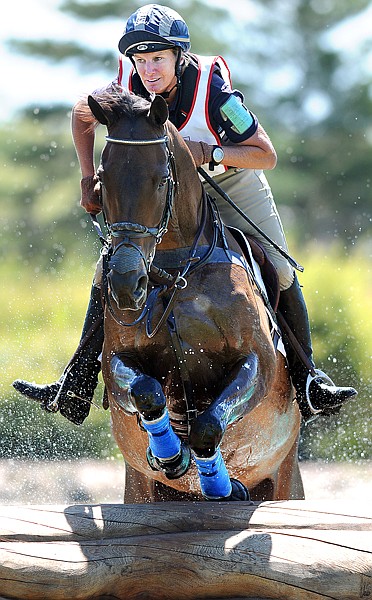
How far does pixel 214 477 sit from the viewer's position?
172 inches

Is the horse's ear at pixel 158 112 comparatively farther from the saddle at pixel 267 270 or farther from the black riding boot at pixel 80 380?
the black riding boot at pixel 80 380

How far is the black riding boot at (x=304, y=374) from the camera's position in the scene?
17.4 ft

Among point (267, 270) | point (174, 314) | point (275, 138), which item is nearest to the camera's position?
point (174, 314)

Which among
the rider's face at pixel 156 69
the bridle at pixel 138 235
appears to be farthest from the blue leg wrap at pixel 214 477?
the rider's face at pixel 156 69

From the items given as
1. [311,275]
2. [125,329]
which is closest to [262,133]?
[125,329]

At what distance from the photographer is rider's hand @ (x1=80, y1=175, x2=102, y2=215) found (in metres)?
4.32

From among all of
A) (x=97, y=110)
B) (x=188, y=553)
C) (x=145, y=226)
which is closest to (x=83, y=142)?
(x=97, y=110)

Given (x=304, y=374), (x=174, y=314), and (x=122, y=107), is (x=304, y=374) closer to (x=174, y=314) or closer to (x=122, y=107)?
(x=174, y=314)

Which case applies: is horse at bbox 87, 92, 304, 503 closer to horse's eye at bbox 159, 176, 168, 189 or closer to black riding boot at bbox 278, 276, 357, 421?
horse's eye at bbox 159, 176, 168, 189

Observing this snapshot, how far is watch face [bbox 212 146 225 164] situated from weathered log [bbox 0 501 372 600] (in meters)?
1.43

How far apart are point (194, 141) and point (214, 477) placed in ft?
4.61

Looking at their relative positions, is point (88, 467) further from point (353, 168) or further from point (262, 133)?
point (353, 168)

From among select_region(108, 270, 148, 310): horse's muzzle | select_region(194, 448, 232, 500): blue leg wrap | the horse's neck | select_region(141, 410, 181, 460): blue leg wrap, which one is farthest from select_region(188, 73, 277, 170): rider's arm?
select_region(194, 448, 232, 500): blue leg wrap

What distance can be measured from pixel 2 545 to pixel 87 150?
1813 mm
